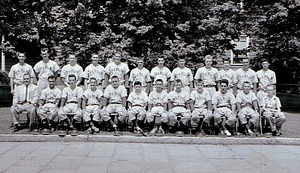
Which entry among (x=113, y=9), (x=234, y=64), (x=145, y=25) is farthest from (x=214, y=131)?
(x=234, y=64)

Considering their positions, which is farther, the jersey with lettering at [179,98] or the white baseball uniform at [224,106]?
the jersey with lettering at [179,98]

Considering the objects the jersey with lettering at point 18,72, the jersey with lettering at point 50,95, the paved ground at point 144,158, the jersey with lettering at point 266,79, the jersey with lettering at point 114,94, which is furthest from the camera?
the jersey with lettering at point 266,79

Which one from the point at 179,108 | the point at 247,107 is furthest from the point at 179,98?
the point at 247,107

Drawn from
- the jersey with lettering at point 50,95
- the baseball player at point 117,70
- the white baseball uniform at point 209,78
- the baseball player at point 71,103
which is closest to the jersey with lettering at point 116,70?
the baseball player at point 117,70

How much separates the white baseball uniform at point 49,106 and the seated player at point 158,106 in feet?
7.66

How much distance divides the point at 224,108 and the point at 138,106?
2180 millimetres

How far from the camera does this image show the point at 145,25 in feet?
47.0

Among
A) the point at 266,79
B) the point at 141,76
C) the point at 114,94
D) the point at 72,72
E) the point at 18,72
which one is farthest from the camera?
the point at 266,79

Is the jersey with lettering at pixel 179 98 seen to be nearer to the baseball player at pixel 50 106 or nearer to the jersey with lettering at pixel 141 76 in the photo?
the jersey with lettering at pixel 141 76

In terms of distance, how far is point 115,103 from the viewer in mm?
9336

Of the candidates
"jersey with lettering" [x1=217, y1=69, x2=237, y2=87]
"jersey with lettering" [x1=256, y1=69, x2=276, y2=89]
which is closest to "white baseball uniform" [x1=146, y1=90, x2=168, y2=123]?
"jersey with lettering" [x1=217, y1=69, x2=237, y2=87]

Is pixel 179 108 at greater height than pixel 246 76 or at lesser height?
lesser

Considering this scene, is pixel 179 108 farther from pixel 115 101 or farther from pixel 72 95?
pixel 72 95

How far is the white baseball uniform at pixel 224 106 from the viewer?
8.94 meters
